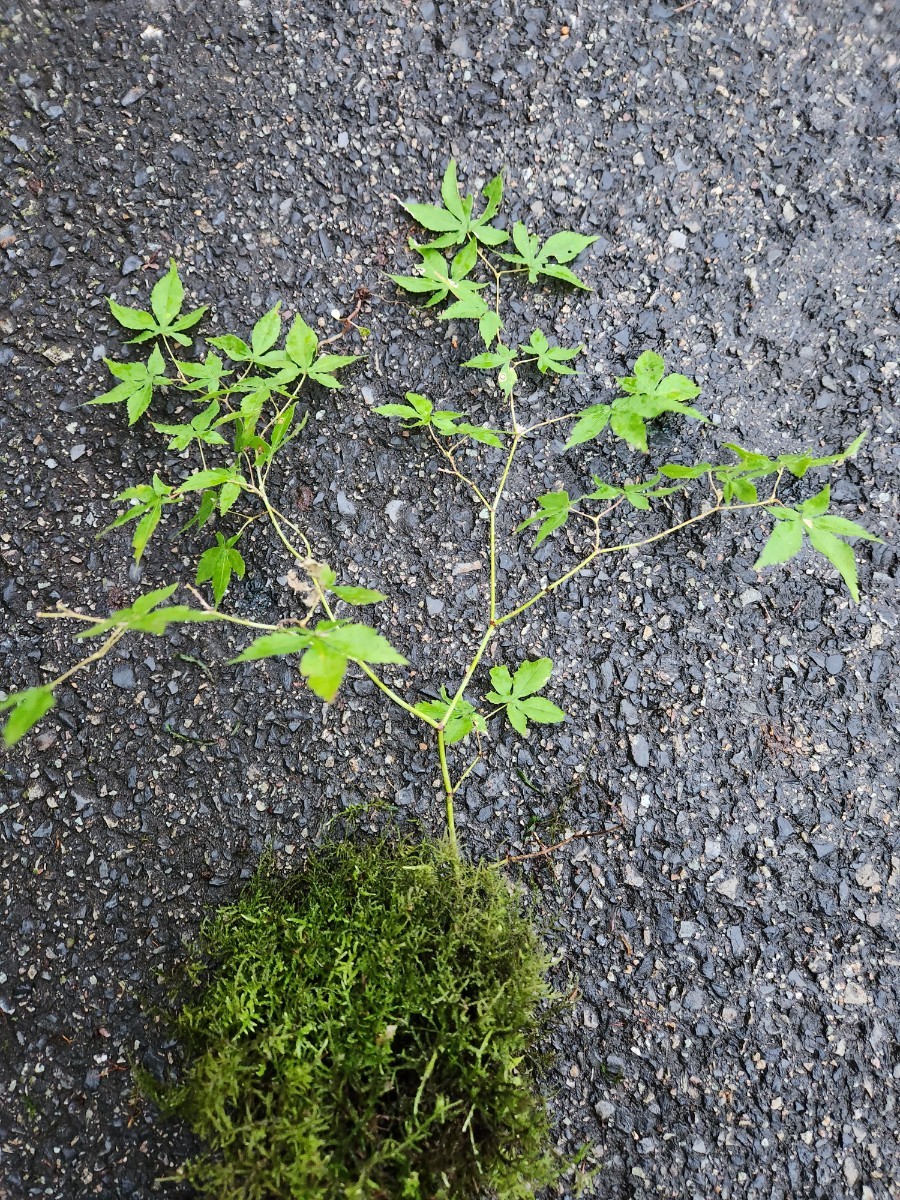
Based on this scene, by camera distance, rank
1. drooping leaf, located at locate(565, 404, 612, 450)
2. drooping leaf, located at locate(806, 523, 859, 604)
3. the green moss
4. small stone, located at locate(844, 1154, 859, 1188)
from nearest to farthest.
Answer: the green moss → drooping leaf, located at locate(806, 523, 859, 604) → small stone, located at locate(844, 1154, 859, 1188) → drooping leaf, located at locate(565, 404, 612, 450)

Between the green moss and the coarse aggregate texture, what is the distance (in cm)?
18

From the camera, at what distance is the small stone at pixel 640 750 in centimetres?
144

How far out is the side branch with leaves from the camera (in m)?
1.34

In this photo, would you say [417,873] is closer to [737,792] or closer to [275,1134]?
[275,1134]

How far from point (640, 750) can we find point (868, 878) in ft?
1.39

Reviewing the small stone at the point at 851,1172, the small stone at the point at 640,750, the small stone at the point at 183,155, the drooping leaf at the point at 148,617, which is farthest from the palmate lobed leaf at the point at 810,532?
the small stone at the point at 183,155

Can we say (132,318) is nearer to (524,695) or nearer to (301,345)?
(301,345)

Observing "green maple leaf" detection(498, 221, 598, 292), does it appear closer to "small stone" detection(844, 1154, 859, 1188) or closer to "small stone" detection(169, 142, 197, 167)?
"small stone" detection(169, 142, 197, 167)

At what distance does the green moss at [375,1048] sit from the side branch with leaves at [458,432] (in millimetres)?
178

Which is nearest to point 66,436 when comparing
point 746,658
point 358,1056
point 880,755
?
point 358,1056

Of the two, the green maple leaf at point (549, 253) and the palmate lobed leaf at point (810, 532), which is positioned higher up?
the green maple leaf at point (549, 253)

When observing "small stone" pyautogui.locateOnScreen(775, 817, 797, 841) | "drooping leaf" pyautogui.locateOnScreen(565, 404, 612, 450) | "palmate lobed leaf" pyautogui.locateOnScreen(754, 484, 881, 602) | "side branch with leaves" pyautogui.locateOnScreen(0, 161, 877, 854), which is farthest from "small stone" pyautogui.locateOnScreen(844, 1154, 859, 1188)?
"drooping leaf" pyautogui.locateOnScreen(565, 404, 612, 450)

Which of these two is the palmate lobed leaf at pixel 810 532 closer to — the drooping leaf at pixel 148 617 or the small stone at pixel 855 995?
the small stone at pixel 855 995

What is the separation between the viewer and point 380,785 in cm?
143
